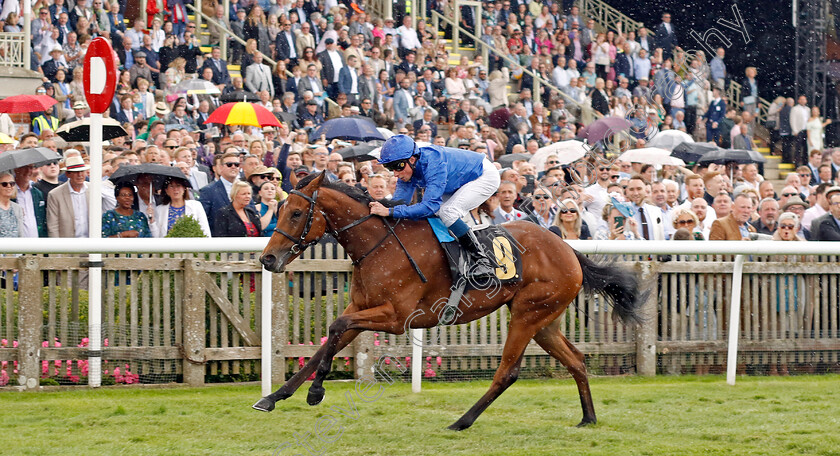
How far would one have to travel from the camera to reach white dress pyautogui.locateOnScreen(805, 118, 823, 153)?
15133mm

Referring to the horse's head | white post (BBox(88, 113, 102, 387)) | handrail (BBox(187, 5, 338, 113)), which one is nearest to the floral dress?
white post (BBox(88, 113, 102, 387))

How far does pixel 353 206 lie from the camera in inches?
217

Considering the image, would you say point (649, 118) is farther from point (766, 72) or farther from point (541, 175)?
point (766, 72)

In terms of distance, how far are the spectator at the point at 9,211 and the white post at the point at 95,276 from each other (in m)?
1.07

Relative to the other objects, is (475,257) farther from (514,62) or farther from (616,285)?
(514,62)

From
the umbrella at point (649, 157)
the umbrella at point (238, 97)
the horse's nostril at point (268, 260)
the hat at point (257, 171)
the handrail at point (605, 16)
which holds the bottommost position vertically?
the horse's nostril at point (268, 260)

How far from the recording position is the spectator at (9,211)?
7152mm

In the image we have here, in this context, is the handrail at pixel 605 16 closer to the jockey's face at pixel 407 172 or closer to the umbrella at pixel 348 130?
the umbrella at pixel 348 130

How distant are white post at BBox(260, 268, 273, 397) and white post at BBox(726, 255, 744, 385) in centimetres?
318

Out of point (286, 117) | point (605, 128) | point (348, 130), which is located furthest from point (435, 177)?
point (286, 117)

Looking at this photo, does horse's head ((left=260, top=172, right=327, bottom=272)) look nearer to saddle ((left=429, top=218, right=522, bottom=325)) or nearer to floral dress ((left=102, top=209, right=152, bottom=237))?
saddle ((left=429, top=218, right=522, bottom=325))

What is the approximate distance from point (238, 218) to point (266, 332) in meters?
Result: 1.40

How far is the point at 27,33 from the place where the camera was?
43.7 ft

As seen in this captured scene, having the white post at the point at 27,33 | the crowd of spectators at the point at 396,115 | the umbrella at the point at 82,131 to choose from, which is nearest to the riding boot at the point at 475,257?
the crowd of spectators at the point at 396,115
